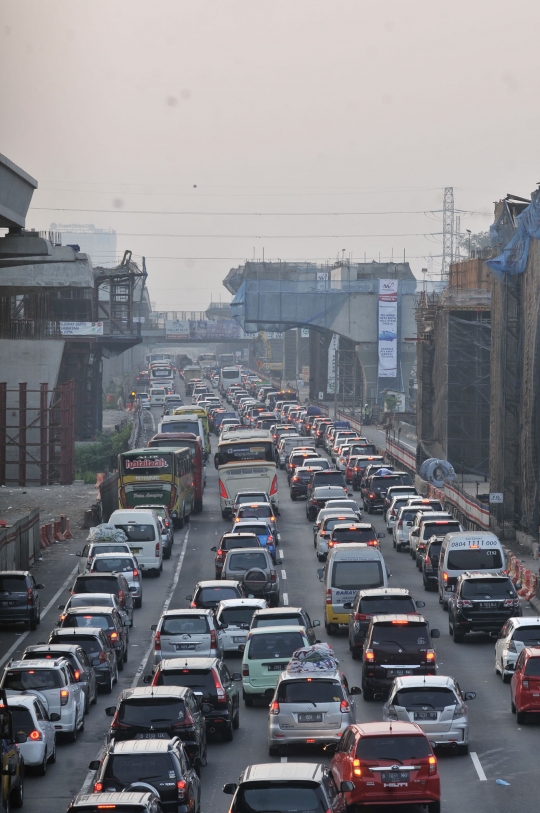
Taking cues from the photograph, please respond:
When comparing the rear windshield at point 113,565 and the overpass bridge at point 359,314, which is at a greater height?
the overpass bridge at point 359,314

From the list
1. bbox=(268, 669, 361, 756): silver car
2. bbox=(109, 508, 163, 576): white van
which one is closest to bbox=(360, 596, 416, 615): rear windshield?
bbox=(268, 669, 361, 756): silver car

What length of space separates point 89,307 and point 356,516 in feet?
212

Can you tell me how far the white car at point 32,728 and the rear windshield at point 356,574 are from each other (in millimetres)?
12047

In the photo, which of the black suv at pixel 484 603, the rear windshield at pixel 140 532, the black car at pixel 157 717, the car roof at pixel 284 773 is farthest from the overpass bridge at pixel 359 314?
the car roof at pixel 284 773

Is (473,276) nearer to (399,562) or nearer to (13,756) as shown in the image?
(399,562)

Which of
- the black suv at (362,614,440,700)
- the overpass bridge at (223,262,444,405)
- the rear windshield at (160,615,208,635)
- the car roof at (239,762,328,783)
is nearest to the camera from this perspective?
the car roof at (239,762,328,783)

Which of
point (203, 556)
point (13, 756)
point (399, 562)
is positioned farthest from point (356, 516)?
point (13, 756)

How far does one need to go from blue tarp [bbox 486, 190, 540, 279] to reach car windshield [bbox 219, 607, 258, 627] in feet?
69.7

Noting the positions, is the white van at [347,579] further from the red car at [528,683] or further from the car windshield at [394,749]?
the car windshield at [394,749]

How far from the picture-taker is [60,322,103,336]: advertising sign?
317 ft

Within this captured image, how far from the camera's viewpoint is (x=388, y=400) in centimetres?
10562

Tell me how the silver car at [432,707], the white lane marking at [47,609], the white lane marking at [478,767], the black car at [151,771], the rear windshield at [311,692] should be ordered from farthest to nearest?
the white lane marking at [47,609], the rear windshield at [311,692], the silver car at [432,707], the white lane marking at [478,767], the black car at [151,771]

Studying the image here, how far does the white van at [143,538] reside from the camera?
40906mm

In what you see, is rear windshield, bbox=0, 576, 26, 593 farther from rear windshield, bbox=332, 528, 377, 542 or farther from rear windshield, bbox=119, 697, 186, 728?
rear windshield, bbox=119, 697, 186, 728
